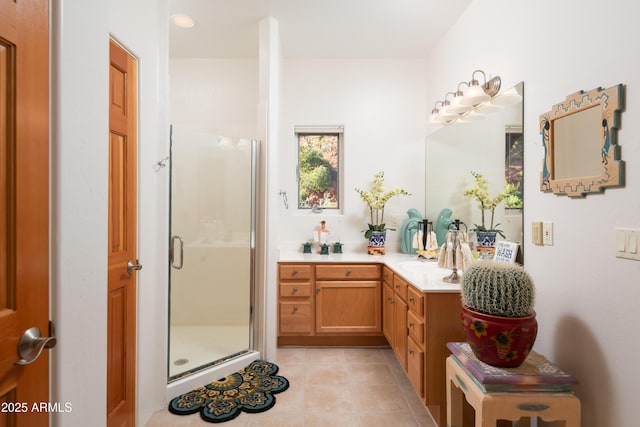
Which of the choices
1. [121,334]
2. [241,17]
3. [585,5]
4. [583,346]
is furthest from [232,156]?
[583,346]

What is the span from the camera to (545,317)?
5.26 feet

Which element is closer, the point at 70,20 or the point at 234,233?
the point at 70,20

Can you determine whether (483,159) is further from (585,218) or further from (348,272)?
(348,272)

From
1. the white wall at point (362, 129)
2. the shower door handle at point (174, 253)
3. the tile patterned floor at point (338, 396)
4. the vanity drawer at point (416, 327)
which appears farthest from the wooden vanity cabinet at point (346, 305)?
the shower door handle at point (174, 253)

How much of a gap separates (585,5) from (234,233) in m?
2.39

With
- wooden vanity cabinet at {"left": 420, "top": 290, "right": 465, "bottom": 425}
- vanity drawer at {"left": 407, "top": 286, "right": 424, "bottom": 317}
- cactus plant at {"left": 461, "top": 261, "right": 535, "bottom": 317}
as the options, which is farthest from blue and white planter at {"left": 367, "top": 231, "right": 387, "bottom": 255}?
cactus plant at {"left": 461, "top": 261, "right": 535, "bottom": 317}

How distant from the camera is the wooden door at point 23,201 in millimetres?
740

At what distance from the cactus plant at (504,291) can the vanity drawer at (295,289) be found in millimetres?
1714

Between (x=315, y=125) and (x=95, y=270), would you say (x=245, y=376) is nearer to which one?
(x=95, y=270)

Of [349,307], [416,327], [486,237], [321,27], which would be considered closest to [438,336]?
[416,327]

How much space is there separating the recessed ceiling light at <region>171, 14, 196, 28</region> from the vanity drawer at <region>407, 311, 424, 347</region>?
2.79 meters

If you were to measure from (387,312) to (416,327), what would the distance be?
0.73 metres

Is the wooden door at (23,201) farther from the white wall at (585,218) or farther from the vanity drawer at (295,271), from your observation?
the vanity drawer at (295,271)

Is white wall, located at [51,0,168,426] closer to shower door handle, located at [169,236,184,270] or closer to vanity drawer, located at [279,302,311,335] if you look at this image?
shower door handle, located at [169,236,184,270]
